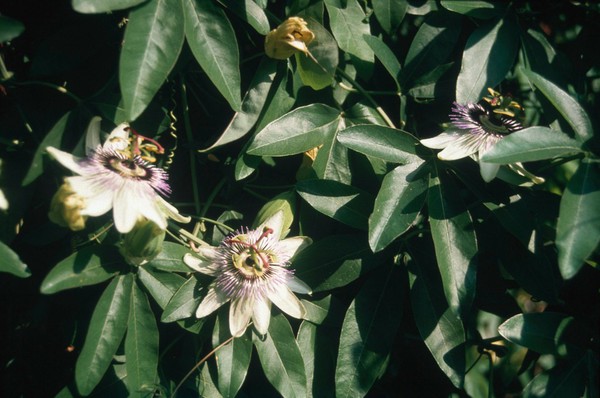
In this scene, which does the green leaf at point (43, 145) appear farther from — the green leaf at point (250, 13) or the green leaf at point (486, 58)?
the green leaf at point (486, 58)

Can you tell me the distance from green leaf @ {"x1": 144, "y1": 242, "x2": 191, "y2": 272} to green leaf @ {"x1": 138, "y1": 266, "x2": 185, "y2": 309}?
21 mm

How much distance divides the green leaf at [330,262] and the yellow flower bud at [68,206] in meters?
0.51

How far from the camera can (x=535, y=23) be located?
58.4 inches

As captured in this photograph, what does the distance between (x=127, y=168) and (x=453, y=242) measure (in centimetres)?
73

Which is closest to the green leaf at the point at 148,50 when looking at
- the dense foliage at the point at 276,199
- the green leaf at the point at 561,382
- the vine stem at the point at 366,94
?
the dense foliage at the point at 276,199

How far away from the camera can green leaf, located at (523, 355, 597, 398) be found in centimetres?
121

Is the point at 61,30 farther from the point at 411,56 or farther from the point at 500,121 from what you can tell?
the point at 500,121

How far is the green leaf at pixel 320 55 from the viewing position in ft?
4.23

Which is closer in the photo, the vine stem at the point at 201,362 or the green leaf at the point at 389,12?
the vine stem at the point at 201,362

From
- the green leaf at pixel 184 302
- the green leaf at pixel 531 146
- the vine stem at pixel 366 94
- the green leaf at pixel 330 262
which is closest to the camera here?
the green leaf at pixel 531 146

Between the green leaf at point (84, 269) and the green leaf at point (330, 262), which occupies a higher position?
the green leaf at point (84, 269)

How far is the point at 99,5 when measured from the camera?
3.23ft

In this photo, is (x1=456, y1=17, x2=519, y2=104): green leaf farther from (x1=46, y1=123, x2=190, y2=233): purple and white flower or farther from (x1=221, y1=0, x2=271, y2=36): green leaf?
(x1=46, y1=123, x2=190, y2=233): purple and white flower

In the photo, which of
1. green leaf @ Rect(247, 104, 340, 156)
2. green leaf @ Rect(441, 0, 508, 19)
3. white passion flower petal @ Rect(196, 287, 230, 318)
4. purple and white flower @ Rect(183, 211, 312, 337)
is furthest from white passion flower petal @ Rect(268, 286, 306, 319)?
green leaf @ Rect(441, 0, 508, 19)
